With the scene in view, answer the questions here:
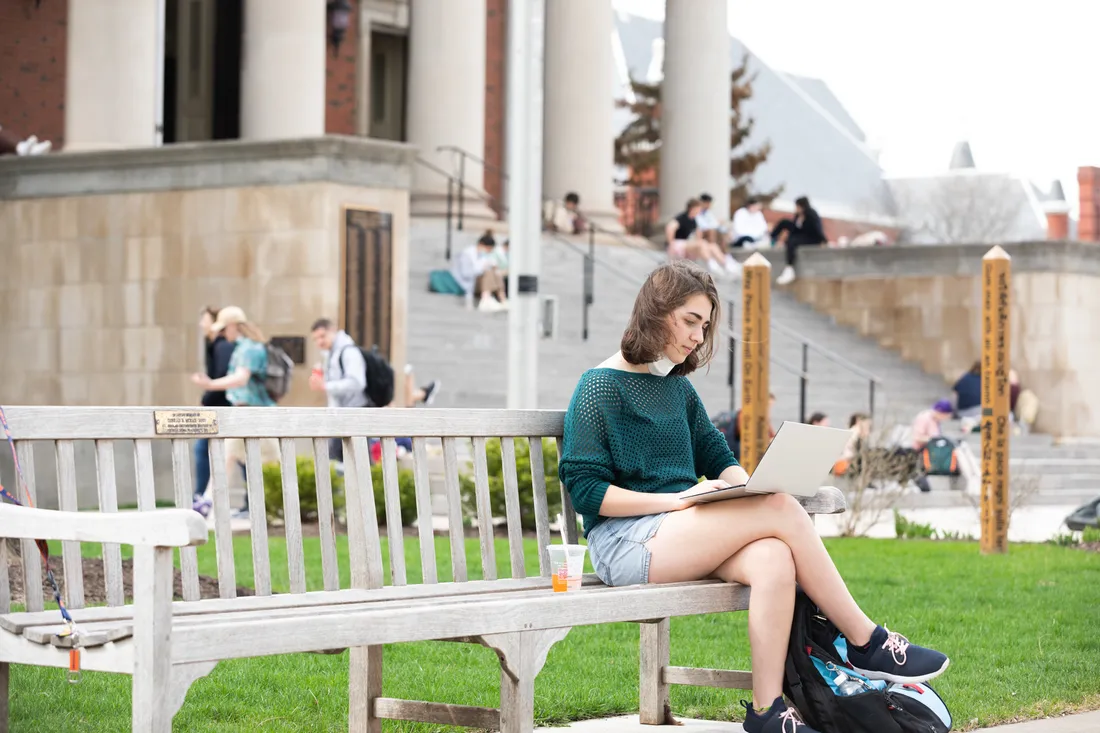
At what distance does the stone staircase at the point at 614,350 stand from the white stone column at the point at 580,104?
169cm

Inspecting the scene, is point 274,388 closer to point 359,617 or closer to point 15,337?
point 15,337

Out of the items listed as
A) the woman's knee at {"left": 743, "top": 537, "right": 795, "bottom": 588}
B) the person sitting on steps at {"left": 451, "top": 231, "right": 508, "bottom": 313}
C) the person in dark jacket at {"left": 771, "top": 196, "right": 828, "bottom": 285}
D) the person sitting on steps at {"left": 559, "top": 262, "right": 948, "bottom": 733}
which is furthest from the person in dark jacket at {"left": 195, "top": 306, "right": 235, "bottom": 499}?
the person in dark jacket at {"left": 771, "top": 196, "right": 828, "bottom": 285}

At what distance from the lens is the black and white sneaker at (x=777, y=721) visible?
501cm

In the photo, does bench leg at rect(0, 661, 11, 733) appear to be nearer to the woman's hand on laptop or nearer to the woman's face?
the woman's hand on laptop

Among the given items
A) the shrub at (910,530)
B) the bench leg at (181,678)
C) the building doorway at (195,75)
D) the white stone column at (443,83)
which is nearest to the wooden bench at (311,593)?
the bench leg at (181,678)

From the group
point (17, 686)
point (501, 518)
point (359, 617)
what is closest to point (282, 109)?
point (501, 518)

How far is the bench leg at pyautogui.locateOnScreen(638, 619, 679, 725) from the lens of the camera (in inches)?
235

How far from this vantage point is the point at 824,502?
19.3ft

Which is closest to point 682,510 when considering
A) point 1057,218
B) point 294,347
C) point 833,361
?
point 294,347

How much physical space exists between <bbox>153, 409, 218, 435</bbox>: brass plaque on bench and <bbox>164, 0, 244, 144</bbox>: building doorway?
24.4m

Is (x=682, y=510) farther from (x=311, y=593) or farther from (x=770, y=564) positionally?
(x=311, y=593)

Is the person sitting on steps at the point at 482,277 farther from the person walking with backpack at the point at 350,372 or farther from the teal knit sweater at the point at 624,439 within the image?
the teal knit sweater at the point at 624,439

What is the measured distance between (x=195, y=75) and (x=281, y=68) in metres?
7.99

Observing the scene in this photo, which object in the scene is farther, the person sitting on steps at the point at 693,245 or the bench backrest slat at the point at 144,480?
the person sitting on steps at the point at 693,245
